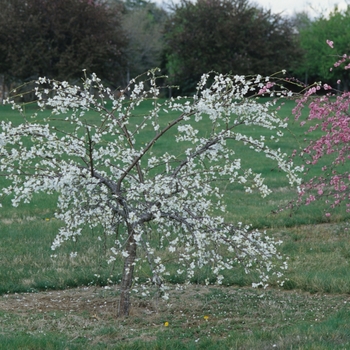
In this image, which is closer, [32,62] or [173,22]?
[32,62]

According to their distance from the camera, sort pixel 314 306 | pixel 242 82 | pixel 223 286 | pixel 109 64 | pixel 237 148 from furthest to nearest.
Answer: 1. pixel 109 64
2. pixel 237 148
3. pixel 223 286
4. pixel 314 306
5. pixel 242 82

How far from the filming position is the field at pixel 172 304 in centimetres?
573

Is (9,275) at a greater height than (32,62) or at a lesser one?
lesser

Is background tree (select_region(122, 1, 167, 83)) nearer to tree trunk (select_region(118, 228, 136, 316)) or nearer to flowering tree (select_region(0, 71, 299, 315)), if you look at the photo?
flowering tree (select_region(0, 71, 299, 315))

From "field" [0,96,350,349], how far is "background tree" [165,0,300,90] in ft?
88.1

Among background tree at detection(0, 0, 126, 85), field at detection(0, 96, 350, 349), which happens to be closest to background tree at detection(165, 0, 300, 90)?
background tree at detection(0, 0, 126, 85)

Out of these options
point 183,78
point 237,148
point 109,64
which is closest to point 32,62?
point 109,64

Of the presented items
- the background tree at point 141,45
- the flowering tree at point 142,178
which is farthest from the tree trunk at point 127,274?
the background tree at point 141,45

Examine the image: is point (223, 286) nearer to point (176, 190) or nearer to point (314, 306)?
point (314, 306)

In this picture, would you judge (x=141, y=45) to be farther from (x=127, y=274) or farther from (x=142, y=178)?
(x=127, y=274)

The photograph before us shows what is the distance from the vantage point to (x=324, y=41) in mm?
46000

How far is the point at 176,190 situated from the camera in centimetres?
646

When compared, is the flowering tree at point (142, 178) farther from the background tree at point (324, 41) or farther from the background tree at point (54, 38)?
the background tree at point (324, 41)

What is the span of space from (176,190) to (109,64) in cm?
3008
